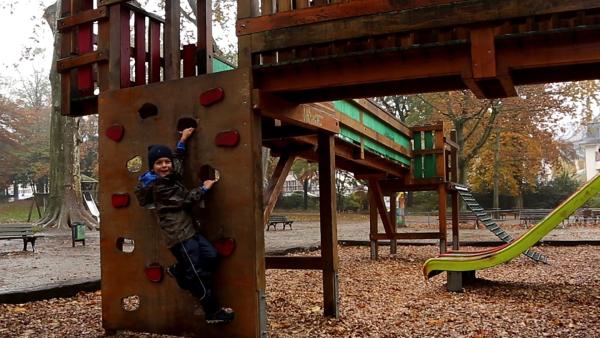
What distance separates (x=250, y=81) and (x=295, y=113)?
77 cm

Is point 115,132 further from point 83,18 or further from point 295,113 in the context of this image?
point 295,113

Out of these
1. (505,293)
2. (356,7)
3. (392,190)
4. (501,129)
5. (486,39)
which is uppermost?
(501,129)

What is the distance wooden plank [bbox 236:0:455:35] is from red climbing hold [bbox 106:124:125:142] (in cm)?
137

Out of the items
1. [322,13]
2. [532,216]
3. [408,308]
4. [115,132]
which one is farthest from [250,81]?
[532,216]

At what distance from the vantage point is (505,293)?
292 inches

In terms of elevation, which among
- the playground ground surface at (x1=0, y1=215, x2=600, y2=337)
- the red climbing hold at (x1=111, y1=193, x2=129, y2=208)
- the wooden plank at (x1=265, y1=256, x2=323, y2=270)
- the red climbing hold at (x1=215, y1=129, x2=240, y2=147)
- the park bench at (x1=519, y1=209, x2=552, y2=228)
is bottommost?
the playground ground surface at (x1=0, y1=215, x2=600, y2=337)

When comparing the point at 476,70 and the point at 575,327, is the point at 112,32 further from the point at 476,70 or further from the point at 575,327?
the point at 575,327

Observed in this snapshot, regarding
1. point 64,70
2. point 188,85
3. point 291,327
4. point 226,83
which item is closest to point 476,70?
point 226,83

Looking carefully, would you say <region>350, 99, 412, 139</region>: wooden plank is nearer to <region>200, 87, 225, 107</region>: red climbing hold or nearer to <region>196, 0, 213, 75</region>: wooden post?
<region>196, 0, 213, 75</region>: wooden post

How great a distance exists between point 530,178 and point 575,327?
30.2m

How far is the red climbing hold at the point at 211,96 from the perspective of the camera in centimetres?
447

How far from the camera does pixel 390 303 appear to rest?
6.73 metres

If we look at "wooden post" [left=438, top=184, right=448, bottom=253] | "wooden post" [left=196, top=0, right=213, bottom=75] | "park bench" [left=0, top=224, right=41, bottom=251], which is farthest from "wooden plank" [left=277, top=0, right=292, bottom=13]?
"park bench" [left=0, top=224, right=41, bottom=251]

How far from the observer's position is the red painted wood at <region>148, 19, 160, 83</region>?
17.5 feet
